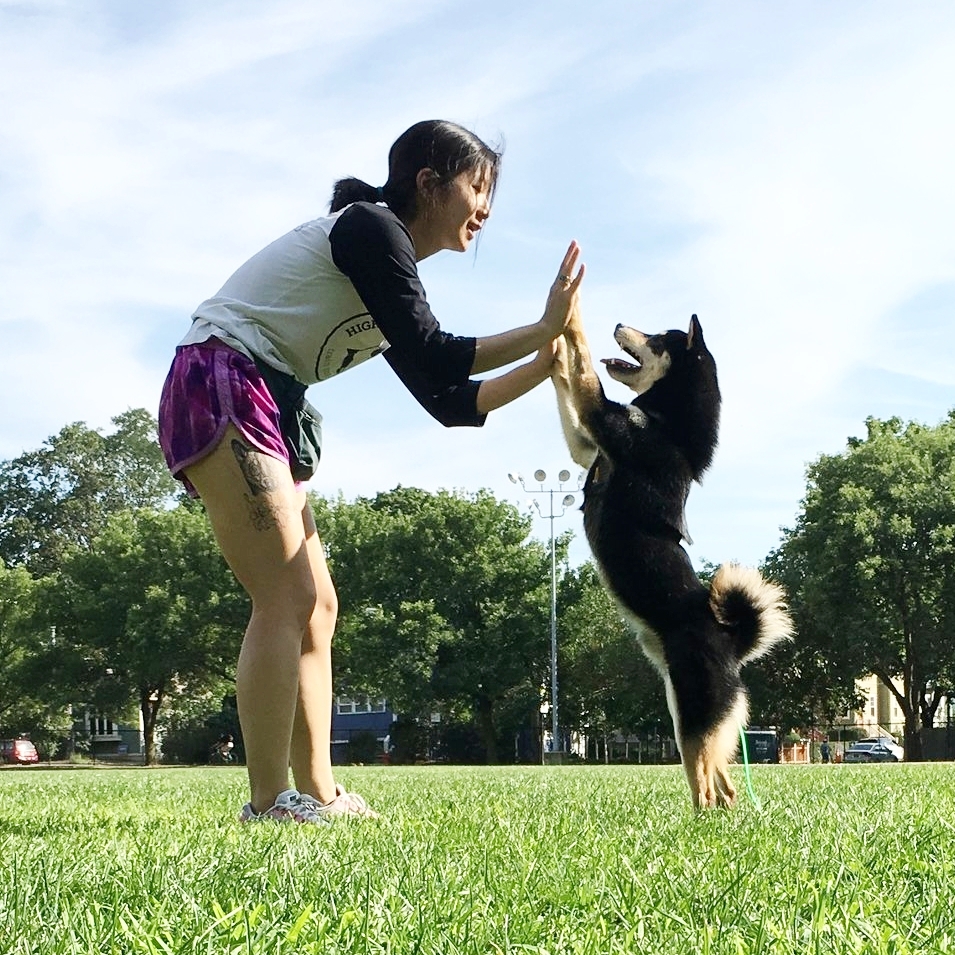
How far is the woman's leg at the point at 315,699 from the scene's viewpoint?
417 centimetres

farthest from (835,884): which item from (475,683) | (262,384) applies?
(475,683)

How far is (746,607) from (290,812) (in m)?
1.99

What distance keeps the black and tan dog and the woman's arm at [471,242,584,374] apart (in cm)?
67

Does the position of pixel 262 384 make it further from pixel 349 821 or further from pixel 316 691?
pixel 349 821

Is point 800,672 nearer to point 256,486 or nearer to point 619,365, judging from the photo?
point 619,365

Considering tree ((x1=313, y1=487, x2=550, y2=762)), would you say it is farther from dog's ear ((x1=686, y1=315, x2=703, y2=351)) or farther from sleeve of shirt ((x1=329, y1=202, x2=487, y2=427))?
sleeve of shirt ((x1=329, y1=202, x2=487, y2=427))

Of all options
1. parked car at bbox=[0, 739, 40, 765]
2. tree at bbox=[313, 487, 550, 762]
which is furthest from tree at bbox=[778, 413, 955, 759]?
parked car at bbox=[0, 739, 40, 765]

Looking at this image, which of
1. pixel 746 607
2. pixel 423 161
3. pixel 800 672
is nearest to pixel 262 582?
pixel 423 161

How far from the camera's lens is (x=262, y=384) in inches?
152

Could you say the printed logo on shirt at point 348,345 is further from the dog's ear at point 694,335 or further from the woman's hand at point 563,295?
the dog's ear at point 694,335

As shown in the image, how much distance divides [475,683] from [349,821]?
45051 mm

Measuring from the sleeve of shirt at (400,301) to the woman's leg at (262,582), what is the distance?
0.58 metres

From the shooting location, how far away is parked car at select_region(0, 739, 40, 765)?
48.3m

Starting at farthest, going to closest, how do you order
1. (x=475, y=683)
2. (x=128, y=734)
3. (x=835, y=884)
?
1. (x=128, y=734)
2. (x=475, y=683)
3. (x=835, y=884)
